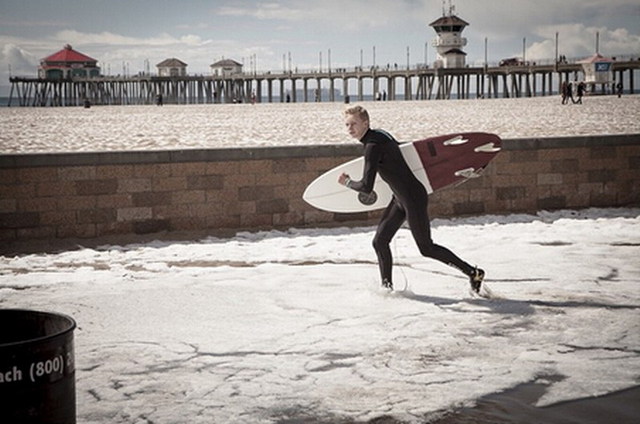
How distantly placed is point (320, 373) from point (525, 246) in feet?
15.4

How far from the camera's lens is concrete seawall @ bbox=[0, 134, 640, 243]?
9.45m

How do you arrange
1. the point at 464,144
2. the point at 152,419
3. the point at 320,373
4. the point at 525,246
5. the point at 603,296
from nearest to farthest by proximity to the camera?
1. the point at 152,419
2. the point at 320,373
3. the point at 603,296
4. the point at 464,144
5. the point at 525,246

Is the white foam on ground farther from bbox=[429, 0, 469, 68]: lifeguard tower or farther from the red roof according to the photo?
the red roof

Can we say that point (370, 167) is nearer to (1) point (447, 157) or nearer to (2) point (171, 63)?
(1) point (447, 157)

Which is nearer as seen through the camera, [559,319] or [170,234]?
[559,319]

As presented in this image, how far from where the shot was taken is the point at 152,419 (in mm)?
4156

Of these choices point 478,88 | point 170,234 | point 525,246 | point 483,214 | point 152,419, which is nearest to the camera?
point 152,419

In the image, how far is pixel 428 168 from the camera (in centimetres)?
690

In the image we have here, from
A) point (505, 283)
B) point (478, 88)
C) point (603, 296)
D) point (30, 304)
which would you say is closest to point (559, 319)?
point (603, 296)

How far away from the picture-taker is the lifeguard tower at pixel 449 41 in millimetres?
103688

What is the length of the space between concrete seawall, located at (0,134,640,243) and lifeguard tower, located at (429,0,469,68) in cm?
9311

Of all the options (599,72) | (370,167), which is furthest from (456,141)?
(599,72)

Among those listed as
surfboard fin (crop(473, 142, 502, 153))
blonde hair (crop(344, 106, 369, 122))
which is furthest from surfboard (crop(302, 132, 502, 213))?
blonde hair (crop(344, 106, 369, 122))

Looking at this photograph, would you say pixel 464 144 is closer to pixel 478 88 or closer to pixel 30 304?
pixel 30 304
